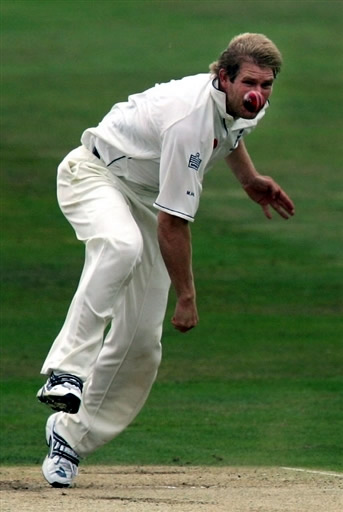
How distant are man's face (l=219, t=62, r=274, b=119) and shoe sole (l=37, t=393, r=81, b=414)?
5.00 feet

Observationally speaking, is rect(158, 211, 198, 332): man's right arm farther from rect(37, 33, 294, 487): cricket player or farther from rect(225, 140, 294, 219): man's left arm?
rect(225, 140, 294, 219): man's left arm

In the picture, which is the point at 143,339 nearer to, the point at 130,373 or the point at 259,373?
the point at 130,373

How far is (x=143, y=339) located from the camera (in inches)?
299

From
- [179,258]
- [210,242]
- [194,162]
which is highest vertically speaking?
[194,162]

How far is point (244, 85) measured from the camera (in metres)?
6.98

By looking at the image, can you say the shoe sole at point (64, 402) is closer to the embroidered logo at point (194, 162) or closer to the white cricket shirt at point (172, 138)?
the white cricket shirt at point (172, 138)

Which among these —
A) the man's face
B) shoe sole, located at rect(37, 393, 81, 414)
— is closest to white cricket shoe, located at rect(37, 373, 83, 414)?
shoe sole, located at rect(37, 393, 81, 414)

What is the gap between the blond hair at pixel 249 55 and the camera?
6973 mm

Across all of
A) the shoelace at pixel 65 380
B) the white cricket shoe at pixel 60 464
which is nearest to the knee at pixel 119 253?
the shoelace at pixel 65 380

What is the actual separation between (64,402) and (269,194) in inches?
77.3

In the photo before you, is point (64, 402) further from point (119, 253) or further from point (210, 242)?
point (210, 242)

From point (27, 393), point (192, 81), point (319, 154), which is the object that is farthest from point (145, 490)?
point (319, 154)

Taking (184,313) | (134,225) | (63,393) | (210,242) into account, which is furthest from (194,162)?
(210,242)

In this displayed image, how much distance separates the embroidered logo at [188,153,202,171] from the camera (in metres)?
6.87
